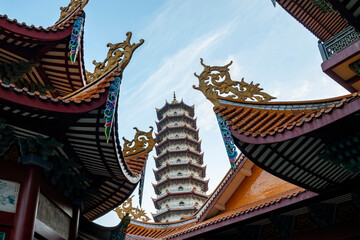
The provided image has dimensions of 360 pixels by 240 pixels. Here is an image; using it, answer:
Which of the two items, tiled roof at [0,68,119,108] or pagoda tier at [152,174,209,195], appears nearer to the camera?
tiled roof at [0,68,119,108]

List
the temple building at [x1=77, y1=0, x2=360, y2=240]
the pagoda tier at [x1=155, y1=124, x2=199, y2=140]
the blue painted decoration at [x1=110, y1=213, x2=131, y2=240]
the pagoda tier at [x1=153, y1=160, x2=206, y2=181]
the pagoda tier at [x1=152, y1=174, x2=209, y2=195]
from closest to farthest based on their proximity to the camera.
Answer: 1. the temple building at [x1=77, y1=0, x2=360, y2=240]
2. the blue painted decoration at [x1=110, y1=213, x2=131, y2=240]
3. the pagoda tier at [x1=152, y1=174, x2=209, y2=195]
4. the pagoda tier at [x1=153, y1=160, x2=206, y2=181]
5. the pagoda tier at [x1=155, y1=124, x2=199, y2=140]

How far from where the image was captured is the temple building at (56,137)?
523cm

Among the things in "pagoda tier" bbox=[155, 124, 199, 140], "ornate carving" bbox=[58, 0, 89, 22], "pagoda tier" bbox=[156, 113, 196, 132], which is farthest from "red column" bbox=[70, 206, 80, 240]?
"pagoda tier" bbox=[156, 113, 196, 132]

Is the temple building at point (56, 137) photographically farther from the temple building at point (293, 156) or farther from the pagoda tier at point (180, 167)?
the pagoda tier at point (180, 167)

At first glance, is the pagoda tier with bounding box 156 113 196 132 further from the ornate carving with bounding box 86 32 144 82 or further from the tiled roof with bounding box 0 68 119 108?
the tiled roof with bounding box 0 68 119 108

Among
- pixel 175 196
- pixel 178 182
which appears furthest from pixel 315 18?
pixel 178 182

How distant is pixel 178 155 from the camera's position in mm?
33156

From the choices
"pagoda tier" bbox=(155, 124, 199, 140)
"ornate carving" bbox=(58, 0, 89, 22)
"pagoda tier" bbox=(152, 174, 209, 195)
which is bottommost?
"ornate carving" bbox=(58, 0, 89, 22)

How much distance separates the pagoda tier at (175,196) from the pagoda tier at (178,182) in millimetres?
620

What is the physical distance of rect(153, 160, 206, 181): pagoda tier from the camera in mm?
32219

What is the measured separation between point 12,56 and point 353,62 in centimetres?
772

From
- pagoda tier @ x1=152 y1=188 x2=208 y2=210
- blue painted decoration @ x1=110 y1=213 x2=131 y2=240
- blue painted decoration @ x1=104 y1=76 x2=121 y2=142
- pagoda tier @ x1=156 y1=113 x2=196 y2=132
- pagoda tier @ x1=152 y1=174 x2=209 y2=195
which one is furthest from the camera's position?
pagoda tier @ x1=156 y1=113 x2=196 y2=132

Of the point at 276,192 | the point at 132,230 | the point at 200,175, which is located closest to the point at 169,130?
the point at 200,175

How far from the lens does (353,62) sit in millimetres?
8008
